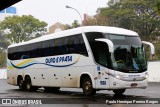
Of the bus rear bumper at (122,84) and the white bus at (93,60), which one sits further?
the white bus at (93,60)

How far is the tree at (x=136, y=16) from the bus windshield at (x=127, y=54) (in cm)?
3508

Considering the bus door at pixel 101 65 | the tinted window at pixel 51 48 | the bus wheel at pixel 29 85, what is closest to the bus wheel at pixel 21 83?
the bus wheel at pixel 29 85

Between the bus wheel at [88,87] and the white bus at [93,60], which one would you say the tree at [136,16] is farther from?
the bus wheel at [88,87]

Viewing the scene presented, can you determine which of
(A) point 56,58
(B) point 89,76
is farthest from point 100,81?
(A) point 56,58

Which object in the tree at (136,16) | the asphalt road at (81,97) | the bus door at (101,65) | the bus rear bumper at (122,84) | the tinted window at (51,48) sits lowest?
the asphalt road at (81,97)

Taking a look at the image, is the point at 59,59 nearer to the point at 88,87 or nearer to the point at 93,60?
the point at 88,87

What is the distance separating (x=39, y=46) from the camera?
859 inches

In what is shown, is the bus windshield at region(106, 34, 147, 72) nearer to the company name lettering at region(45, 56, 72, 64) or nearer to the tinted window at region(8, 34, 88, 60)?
the tinted window at region(8, 34, 88, 60)

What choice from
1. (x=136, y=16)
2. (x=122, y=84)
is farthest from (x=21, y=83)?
(x=136, y=16)

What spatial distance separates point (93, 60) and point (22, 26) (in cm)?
6260

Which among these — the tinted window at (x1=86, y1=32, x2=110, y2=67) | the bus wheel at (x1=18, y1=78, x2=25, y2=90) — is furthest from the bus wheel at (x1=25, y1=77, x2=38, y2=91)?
the tinted window at (x1=86, y1=32, x2=110, y2=67)

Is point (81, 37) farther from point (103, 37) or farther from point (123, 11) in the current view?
point (123, 11)

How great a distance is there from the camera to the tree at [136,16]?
5175 cm

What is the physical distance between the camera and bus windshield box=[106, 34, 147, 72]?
1565 cm
